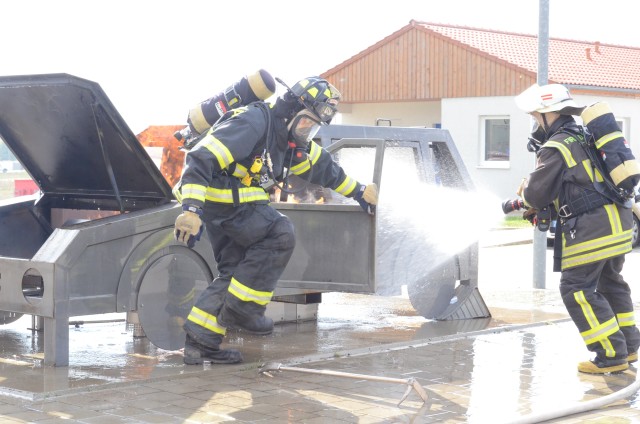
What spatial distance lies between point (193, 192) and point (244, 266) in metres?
0.63

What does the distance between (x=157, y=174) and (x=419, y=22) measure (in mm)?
24557

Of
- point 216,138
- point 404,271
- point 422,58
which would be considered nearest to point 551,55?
point 422,58

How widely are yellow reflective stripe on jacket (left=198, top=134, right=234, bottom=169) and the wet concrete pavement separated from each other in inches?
49.0

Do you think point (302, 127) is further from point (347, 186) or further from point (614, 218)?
point (614, 218)

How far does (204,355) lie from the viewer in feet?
21.4

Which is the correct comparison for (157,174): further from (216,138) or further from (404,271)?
(404,271)

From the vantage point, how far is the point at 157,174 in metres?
6.88

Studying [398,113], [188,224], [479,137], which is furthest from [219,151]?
[398,113]

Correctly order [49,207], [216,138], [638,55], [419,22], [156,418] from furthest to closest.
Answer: [638,55] < [419,22] < [49,207] < [216,138] < [156,418]

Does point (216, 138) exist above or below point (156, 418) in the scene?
above

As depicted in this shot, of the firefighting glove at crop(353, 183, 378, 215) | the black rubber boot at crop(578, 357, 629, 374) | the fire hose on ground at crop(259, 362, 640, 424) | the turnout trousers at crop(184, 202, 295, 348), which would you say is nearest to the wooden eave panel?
A: the firefighting glove at crop(353, 183, 378, 215)

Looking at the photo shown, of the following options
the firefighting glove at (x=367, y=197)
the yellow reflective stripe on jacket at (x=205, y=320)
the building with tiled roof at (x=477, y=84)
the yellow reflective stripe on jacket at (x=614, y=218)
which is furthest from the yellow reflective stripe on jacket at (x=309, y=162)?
the building with tiled roof at (x=477, y=84)

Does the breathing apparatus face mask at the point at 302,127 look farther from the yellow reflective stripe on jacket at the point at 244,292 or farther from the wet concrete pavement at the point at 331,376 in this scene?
the wet concrete pavement at the point at 331,376

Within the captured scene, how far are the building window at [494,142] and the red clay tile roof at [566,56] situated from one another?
1.71 meters
